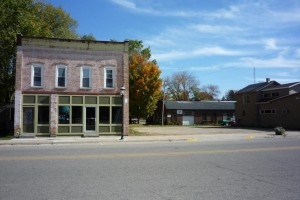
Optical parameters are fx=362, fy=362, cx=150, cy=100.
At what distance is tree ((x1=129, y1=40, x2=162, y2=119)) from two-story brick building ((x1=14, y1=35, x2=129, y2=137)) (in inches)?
1141

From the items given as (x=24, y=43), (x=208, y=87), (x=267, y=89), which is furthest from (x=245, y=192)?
(x=208, y=87)

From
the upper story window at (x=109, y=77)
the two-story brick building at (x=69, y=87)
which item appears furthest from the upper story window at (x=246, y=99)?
the upper story window at (x=109, y=77)

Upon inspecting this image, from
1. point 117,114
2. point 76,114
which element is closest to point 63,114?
point 76,114

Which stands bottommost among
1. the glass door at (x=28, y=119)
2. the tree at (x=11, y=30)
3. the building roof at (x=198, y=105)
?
the glass door at (x=28, y=119)

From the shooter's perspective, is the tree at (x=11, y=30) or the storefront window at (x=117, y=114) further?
the tree at (x=11, y=30)

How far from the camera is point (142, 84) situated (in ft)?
195

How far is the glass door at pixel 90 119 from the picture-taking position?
29719 mm

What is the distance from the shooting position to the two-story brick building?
2855 cm

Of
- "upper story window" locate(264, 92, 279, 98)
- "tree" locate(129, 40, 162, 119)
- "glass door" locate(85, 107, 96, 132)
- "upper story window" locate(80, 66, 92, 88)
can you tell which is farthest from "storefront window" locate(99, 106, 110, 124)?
"upper story window" locate(264, 92, 279, 98)

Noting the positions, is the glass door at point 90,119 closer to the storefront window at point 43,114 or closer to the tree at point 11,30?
the storefront window at point 43,114

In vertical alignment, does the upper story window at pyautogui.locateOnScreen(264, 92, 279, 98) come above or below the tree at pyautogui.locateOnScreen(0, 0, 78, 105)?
below

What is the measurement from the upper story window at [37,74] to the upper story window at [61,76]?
48.9 inches

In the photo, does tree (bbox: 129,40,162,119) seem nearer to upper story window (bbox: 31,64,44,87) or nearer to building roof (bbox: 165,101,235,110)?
building roof (bbox: 165,101,235,110)

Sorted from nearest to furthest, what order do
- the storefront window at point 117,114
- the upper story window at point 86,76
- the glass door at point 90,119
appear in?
1. the glass door at point 90,119
2. the upper story window at point 86,76
3. the storefront window at point 117,114
